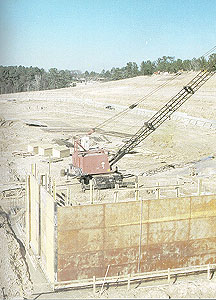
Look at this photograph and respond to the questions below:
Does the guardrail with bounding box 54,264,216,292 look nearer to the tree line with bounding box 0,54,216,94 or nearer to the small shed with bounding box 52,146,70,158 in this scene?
the small shed with bounding box 52,146,70,158

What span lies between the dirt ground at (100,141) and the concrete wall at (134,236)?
4.07 feet

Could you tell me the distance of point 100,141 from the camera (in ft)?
130

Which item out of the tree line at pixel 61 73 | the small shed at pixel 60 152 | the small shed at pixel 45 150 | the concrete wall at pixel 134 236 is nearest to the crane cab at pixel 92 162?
the small shed at pixel 60 152

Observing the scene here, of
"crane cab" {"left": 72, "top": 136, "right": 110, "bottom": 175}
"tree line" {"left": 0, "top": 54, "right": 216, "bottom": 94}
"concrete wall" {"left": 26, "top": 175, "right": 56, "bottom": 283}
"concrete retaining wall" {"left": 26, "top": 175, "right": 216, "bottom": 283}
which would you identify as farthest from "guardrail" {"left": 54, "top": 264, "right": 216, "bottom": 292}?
"tree line" {"left": 0, "top": 54, "right": 216, "bottom": 94}

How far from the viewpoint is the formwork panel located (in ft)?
44.8

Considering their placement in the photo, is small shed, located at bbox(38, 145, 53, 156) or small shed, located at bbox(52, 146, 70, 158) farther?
small shed, located at bbox(38, 145, 53, 156)

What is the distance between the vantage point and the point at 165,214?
14.8 meters

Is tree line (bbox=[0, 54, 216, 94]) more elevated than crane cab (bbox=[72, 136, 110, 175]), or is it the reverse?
tree line (bbox=[0, 54, 216, 94])

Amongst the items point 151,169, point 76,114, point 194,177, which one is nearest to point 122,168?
point 151,169

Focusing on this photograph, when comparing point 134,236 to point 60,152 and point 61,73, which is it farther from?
point 61,73

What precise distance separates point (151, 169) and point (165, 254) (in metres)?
14.6

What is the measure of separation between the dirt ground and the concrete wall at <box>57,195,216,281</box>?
48.8 inches

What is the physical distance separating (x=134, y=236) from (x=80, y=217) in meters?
2.11

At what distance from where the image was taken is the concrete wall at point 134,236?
1395 centimetres
